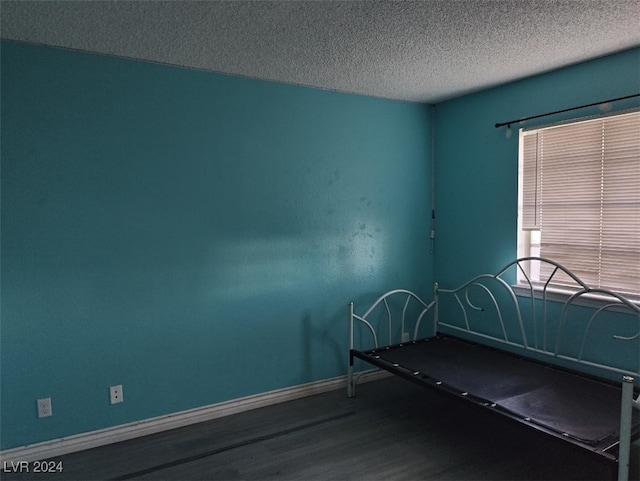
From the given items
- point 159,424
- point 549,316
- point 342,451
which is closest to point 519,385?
point 549,316

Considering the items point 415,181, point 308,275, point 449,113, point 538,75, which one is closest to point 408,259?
point 415,181

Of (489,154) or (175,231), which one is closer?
(175,231)

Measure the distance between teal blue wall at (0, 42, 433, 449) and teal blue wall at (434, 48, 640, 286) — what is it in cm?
44

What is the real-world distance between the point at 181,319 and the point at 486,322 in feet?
7.90

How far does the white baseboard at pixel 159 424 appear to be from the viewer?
2451 millimetres

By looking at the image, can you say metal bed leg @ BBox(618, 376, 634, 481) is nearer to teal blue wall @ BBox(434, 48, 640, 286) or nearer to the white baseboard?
teal blue wall @ BBox(434, 48, 640, 286)

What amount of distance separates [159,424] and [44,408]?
2.24 feet

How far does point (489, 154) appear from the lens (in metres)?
3.46

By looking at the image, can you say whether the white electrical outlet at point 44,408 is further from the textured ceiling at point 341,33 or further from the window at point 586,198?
the window at point 586,198

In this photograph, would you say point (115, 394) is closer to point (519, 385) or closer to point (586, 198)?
point (519, 385)

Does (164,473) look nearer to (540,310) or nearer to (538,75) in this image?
(540,310)

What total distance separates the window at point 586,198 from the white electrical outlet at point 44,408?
11.0ft

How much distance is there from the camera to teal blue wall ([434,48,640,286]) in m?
2.76

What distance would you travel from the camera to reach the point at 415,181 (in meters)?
3.90
